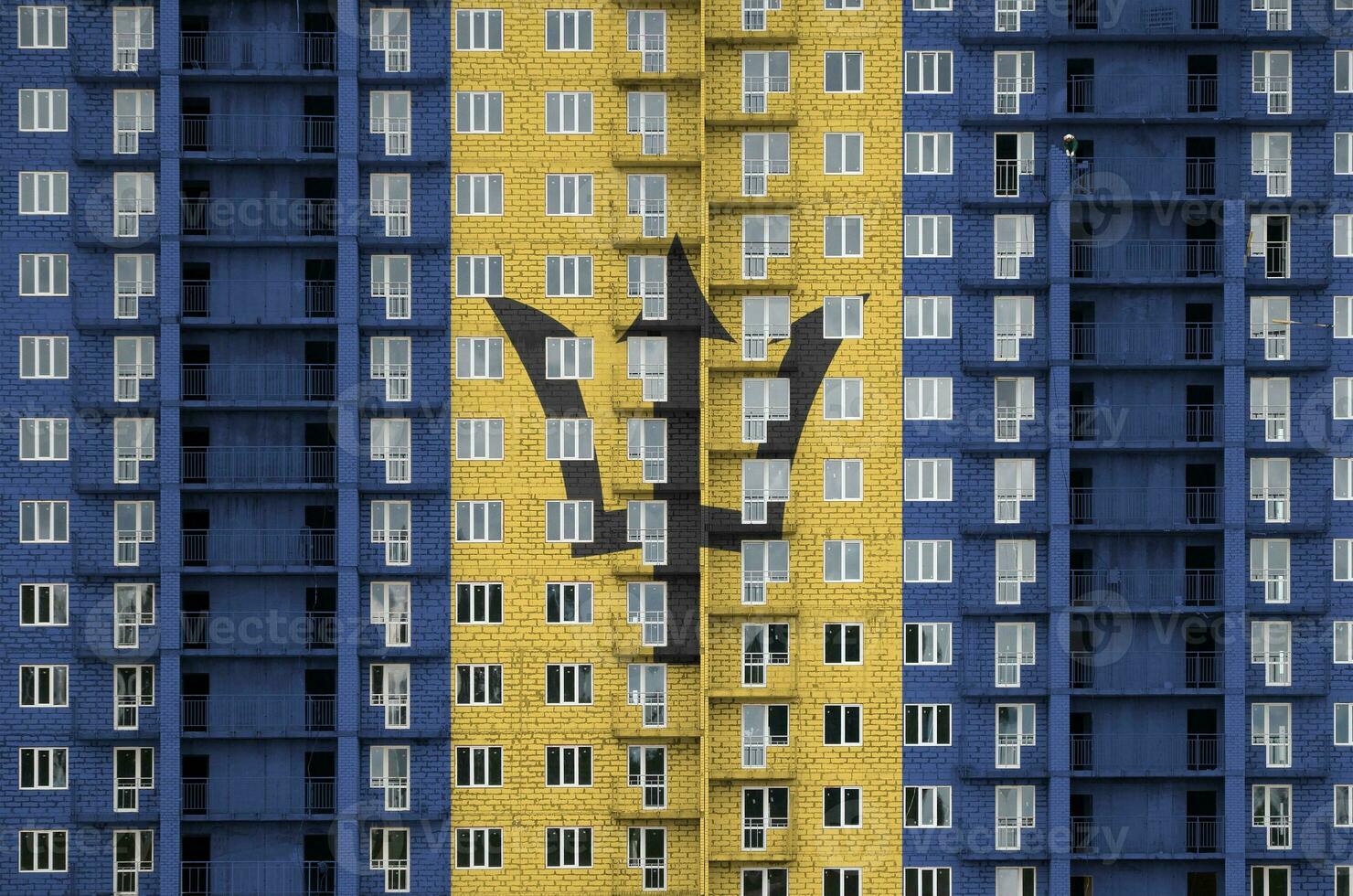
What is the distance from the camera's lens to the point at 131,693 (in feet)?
219

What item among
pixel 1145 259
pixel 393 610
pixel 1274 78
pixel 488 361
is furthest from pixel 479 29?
pixel 1274 78

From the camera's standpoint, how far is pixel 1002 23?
6794cm

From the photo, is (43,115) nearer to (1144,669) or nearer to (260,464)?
(260,464)

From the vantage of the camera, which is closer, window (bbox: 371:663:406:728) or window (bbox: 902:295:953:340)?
window (bbox: 371:663:406:728)

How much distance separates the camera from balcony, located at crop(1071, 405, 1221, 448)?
6712cm

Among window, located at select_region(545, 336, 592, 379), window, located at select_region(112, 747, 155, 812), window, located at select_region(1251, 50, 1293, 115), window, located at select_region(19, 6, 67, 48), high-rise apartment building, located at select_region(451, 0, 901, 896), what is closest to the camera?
window, located at select_region(112, 747, 155, 812)

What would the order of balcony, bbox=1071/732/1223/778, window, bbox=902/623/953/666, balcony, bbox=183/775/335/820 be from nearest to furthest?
1. balcony, bbox=183/775/335/820
2. balcony, bbox=1071/732/1223/778
3. window, bbox=902/623/953/666

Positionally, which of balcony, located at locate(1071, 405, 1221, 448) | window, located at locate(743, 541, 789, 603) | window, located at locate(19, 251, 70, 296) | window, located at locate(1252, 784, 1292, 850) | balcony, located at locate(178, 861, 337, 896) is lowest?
balcony, located at locate(178, 861, 337, 896)

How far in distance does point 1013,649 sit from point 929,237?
54.5 feet

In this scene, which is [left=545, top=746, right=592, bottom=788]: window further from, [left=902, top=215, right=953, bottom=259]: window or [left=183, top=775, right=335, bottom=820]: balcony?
[left=902, top=215, right=953, bottom=259]: window

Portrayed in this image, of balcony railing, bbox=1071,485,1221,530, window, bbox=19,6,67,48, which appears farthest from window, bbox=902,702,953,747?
window, bbox=19,6,67,48

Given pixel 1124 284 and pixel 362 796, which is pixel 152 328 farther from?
pixel 1124 284

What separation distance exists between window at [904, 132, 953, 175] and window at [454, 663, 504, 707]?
25.8 metres

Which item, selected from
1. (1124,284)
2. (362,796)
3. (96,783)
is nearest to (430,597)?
(362,796)
